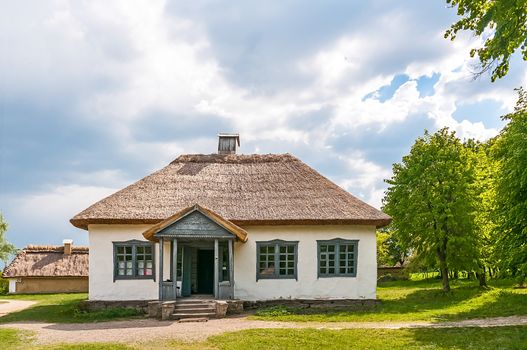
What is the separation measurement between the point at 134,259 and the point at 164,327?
205 inches

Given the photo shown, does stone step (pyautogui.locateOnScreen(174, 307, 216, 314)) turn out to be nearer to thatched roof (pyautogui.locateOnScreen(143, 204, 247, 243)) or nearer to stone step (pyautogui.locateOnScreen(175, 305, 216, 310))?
stone step (pyautogui.locateOnScreen(175, 305, 216, 310))

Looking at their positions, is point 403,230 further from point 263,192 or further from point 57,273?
point 57,273

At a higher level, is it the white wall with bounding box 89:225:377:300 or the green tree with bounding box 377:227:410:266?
the white wall with bounding box 89:225:377:300

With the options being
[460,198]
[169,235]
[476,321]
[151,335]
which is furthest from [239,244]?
[460,198]

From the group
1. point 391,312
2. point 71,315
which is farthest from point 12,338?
point 391,312

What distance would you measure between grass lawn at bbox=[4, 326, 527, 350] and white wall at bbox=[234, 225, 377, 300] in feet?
19.4

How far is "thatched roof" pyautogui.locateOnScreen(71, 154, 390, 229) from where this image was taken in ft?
62.6

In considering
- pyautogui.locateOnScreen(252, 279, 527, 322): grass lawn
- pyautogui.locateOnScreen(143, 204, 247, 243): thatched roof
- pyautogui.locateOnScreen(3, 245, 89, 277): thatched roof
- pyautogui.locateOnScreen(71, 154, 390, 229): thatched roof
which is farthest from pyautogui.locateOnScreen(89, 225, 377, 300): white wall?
pyautogui.locateOnScreen(3, 245, 89, 277): thatched roof

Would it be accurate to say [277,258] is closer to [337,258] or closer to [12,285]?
[337,258]

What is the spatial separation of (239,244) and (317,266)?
3.22 m

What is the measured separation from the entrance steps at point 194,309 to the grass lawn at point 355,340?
145 inches

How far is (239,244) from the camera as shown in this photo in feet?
64.1

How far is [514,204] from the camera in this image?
58.8 ft

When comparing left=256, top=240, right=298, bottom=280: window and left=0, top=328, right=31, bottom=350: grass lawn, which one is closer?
left=0, top=328, right=31, bottom=350: grass lawn
